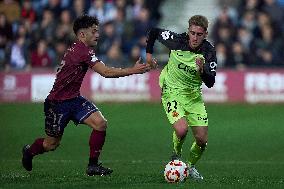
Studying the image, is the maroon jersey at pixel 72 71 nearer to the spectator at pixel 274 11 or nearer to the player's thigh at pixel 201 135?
the player's thigh at pixel 201 135

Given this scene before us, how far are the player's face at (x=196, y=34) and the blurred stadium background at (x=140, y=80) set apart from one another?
2665 mm

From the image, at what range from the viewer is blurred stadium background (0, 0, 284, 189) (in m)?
15.2

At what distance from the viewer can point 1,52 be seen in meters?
24.0

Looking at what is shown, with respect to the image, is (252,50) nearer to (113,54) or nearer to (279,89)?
(279,89)

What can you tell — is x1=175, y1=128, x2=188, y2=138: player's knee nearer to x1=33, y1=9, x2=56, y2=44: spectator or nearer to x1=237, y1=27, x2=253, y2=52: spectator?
x1=237, y1=27, x2=253, y2=52: spectator

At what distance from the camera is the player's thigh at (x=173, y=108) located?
37.0 ft

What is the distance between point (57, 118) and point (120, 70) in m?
1.14

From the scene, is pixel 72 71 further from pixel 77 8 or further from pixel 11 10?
pixel 11 10

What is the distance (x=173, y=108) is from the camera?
11.4 m

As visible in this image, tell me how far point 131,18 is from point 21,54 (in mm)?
3277

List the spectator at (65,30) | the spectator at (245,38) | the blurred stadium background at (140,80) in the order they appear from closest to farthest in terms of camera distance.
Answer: the blurred stadium background at (140,80) < the spectator at (245,38) < the spectator at (65,30)

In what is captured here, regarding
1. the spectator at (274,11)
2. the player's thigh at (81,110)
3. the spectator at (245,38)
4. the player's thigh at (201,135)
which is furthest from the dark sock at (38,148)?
the spectator at (274,11)

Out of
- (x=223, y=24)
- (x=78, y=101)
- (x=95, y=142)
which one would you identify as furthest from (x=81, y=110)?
(x=223, y=24)

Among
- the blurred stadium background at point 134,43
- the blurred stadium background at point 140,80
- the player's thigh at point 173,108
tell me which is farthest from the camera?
the blurred stadium background at point 134,43
